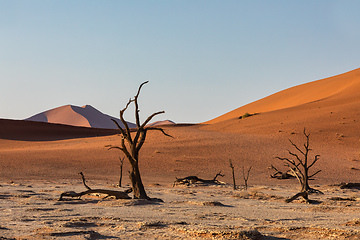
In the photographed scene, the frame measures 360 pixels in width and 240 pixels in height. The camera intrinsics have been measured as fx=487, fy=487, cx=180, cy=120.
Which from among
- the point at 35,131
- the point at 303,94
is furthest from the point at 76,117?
the point at 35,131

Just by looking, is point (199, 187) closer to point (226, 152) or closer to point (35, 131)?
point (226, 152)

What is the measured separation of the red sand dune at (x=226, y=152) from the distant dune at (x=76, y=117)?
91.2m

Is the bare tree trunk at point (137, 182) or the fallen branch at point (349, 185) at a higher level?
the bare tree trunk at point (137, 182)

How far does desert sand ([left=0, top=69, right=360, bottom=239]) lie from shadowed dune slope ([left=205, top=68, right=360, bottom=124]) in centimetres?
73

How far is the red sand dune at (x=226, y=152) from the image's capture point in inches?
1046

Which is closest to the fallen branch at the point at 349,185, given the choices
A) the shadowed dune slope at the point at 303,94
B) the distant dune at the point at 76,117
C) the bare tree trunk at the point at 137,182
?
the bare tree trunk at the point at 137,182

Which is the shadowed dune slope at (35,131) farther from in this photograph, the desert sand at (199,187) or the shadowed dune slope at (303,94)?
the shadowed dune slope at (303,94)

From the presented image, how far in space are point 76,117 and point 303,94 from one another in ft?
276

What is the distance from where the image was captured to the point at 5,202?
37.4 feet

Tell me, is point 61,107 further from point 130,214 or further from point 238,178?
point 130,214

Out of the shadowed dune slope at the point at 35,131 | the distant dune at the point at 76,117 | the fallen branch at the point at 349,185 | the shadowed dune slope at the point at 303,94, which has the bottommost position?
the fallen branch at the point at 349,185

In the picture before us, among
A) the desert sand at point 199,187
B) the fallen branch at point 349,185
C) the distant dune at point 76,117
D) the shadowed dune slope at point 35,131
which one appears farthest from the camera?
the distant dune at point 76,117

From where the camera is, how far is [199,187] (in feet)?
66.3

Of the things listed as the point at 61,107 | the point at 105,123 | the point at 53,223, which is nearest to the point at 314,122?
the point at 53,223
